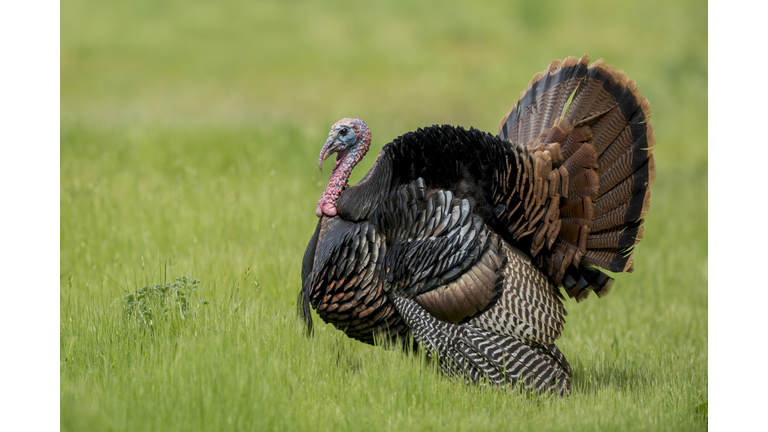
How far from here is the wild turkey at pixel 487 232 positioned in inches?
186

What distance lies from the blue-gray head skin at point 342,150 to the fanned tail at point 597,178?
1.32 m

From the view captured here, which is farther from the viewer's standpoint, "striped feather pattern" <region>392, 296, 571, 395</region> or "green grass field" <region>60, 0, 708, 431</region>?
"striped feather pattern" <region>392, 296, 571, 395</region>

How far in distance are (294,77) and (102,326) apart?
14.3 metres

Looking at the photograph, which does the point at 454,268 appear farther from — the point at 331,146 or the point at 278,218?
the point at 278,218

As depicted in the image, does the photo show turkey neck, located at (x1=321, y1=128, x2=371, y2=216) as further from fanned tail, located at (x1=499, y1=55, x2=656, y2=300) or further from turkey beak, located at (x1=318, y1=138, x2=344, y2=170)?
fanned tail, located at (x1=499, y1=55, x2=656, y2=300)

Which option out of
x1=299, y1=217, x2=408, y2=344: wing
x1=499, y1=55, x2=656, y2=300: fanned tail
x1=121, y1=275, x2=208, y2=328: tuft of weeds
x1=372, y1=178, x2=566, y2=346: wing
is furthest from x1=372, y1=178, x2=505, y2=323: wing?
x1=121, y1=275, x2=208, y2=328: tuft of weeds

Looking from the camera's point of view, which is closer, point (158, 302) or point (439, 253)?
point (439, 253)

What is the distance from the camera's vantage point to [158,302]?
496cm

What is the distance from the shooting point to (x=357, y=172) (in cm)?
975

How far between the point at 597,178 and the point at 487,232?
950 millimetres

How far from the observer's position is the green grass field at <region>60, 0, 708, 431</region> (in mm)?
4219

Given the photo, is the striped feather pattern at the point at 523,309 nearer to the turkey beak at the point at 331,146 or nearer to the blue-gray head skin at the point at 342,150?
the blue-gray head skin at the point at 342,150

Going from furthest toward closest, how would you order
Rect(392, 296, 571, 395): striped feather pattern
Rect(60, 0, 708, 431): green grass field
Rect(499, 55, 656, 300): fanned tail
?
1. Rect(499, 55, 656, 300): fanned tail
2. Rect(392, 296, 571, 395): striped feather pattern
3. Rect(60, 0, 708, 431): green grass field

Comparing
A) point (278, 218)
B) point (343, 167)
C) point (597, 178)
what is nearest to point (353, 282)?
point (343, 167)
